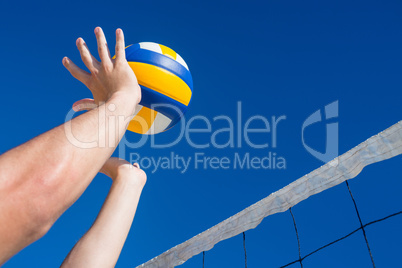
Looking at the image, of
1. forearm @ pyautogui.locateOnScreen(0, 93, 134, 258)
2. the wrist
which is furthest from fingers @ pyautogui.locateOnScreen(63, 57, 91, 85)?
forearm @ pyautogui.locateOnScreen(0, 93, 134, 258)

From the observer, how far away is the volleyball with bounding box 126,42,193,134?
9.13 feet

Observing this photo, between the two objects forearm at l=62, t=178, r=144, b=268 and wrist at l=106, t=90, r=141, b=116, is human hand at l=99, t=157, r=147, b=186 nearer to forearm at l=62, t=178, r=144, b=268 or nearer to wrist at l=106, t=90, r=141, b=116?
forearm at l=62, t=178, r=144, b=268

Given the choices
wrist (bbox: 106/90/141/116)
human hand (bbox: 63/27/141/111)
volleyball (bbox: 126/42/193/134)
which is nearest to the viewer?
wrist (bbox: 106/90/141/116)

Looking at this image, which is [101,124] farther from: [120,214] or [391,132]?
[391,132]

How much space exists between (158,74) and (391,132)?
1769 mm

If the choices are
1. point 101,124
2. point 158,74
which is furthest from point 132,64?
point 101,124

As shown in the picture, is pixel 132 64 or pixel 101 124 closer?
pixel 101 124

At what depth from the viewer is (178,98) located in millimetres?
2959

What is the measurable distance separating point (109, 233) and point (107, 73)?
63cm

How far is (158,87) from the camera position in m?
2.78

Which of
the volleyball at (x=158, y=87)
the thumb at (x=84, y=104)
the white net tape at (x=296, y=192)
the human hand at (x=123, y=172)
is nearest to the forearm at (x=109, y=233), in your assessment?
the human hand at (x=123, y=172)

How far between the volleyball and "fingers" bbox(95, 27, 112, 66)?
1.47 meters

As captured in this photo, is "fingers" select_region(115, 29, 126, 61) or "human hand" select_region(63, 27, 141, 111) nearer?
"human hand" select_region(63, 27, 141, 111)

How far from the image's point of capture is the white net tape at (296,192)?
8.29 ft
